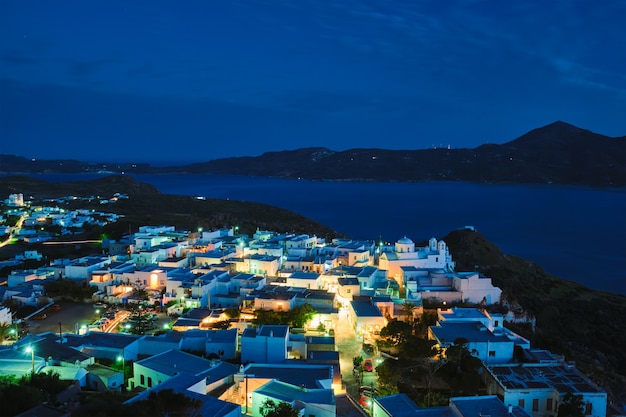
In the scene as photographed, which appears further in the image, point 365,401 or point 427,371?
point 427,371

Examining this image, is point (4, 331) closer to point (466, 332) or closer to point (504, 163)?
point (466, 332)

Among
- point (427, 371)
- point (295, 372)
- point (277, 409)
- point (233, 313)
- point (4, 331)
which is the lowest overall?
point (427, 371)

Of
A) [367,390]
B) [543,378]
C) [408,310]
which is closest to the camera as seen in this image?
[367,390]

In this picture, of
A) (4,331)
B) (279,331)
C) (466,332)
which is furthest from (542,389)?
(4,331)

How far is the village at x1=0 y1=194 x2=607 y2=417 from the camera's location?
12.3 meters

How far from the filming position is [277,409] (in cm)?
1029

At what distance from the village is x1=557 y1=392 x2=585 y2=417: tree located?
114mm

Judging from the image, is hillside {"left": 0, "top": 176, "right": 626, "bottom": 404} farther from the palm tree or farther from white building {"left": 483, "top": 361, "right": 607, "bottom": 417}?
the palm tree

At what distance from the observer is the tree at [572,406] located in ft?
40.4

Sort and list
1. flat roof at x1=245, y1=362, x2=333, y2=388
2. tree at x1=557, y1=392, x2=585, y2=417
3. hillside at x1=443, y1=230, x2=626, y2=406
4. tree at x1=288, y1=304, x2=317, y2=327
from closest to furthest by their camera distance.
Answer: tree at x1=557, y1=392, x2=585, y2=417
flat roof at x1=245, y1=362, x2=333, y2=388
tree at x1=288, y1=304, x2=317, y2=327
hillside at x1=443, y1=230, x2=626, y2=406

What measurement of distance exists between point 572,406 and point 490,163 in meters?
147

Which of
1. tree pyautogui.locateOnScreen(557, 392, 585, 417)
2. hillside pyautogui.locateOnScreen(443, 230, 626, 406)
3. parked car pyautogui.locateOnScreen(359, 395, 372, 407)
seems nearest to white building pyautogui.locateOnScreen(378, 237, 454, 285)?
hillside pyautogui.locateOnScreen(443, 230, 626, 406)

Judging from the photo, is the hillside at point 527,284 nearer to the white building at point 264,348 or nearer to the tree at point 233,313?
the white building at point 264,348

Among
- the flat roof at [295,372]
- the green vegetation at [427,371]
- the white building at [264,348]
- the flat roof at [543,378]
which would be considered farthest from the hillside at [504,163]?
the flat roof at [295,372]
